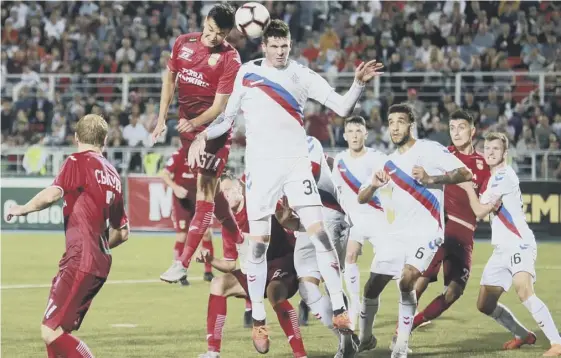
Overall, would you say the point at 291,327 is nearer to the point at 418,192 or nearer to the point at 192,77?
the point at 418,192

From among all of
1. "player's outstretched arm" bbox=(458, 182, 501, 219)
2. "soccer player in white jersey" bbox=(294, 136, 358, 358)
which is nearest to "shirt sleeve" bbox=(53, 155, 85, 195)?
"soccer player in white jersey" bbox=(294, 136, 358, 358)

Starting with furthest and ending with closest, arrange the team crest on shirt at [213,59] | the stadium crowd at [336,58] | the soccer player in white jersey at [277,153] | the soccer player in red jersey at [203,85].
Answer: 1. the stadium crowd at [336,58]
2. the team crest on shirt at [213,59]
3. the soccer player in red jersey at [203,85]
4. the soccer player in white jersey at [277,153]

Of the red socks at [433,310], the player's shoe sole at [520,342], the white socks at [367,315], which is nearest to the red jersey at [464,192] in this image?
the red socks at [433,310]

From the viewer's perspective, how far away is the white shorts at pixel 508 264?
35.2 ft

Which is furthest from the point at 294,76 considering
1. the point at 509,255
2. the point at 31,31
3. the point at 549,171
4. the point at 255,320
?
the point at 31,31

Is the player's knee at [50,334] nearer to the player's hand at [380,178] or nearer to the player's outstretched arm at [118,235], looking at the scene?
the player's outstretched arm at [118,235]

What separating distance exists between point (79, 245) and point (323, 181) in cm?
322

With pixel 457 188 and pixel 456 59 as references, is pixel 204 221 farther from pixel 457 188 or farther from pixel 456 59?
pixel 456 59

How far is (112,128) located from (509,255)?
55.0 ft

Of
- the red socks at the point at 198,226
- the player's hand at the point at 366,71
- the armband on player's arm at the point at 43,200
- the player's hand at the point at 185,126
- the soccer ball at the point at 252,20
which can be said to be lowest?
the red socks at the point at 198,226

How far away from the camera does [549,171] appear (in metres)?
22.9

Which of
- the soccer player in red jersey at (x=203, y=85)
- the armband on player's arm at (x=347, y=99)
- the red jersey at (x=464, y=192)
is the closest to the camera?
the armband on player's arm at (x=347, y=99)

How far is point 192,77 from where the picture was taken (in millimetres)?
11297

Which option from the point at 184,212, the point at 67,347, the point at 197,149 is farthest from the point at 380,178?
the point at 184,212
